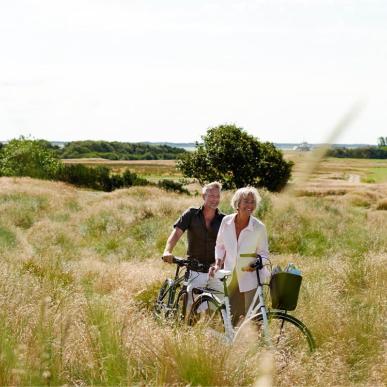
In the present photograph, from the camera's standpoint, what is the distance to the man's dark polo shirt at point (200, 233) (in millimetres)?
5902

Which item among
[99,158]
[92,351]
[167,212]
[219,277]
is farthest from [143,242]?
[99,158]

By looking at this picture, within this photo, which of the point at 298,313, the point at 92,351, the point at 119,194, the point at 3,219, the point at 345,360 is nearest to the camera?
the point at 92,351

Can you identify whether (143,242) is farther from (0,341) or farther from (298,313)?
(0,341)

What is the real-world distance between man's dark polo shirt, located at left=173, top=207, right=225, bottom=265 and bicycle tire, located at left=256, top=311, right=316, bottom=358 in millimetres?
952

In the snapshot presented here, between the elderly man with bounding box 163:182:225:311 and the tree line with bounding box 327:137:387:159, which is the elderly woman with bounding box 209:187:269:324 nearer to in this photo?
the elderly man with bounding box 163:182:225:311

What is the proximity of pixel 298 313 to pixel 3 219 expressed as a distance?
49.8 ft

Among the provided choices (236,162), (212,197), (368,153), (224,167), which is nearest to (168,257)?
(212,197)

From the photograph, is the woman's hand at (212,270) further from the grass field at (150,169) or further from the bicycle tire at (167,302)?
the grass field at (150,169)

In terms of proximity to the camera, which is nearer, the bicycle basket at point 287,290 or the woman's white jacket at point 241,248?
the bicycle basket at point 287,290

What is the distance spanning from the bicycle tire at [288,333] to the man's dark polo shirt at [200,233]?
95 cm

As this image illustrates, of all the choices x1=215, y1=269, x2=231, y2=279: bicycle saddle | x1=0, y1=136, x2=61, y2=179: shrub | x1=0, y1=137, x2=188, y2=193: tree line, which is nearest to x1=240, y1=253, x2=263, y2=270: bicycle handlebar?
x1=215, y1=269, x2=231, y2=279: bicycle saddle

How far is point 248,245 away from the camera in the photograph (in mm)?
5328

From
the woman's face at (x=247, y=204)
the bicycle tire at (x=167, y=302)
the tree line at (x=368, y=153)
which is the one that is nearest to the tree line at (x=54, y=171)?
the bicycle tire at (x=167, y=302)

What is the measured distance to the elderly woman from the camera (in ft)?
17.3
